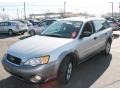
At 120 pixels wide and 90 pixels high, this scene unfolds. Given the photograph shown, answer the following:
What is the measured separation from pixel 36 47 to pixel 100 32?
10.5 feet

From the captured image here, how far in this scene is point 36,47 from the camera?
214 inches

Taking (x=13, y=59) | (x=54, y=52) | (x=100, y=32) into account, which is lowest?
(x=13, y=59)

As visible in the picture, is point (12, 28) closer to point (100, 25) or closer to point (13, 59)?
point (100, 25)

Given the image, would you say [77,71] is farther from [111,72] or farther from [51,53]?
[51,53]

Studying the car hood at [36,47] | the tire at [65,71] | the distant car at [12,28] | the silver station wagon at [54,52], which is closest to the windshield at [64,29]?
the silver station wagon at [54,52]

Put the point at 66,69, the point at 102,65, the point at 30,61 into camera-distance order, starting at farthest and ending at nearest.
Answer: the point at 102,65 < the point at 66,69 < the point at 30,61

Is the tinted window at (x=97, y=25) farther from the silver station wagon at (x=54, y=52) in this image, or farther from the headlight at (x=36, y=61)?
the headlight at (x=36, y=61)

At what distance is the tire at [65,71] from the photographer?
5.38m

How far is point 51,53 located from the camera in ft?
16.9

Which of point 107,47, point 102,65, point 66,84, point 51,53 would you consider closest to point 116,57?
point 107,47

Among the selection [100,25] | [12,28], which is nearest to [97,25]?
[100,25]

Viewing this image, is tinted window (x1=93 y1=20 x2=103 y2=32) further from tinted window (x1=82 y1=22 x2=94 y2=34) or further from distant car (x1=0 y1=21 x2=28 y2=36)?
distant car (x1=0 y1=21 x2=28 y2=36)

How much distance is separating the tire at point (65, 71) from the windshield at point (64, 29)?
95 centimetres

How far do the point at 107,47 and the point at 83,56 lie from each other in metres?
2.66
